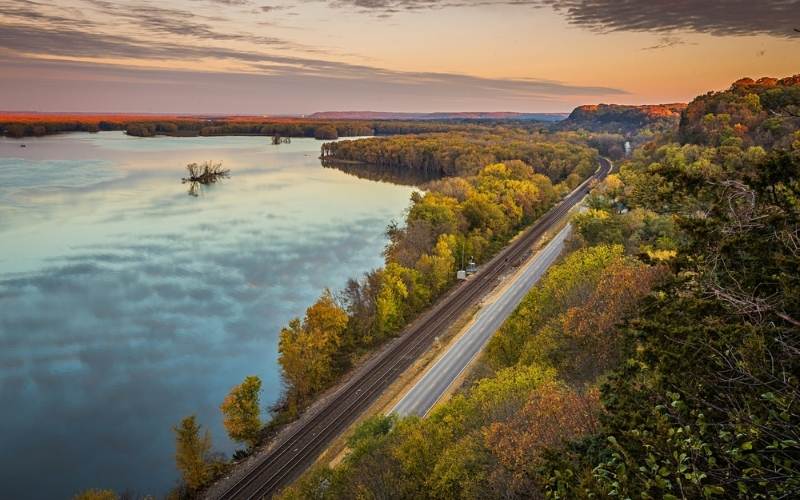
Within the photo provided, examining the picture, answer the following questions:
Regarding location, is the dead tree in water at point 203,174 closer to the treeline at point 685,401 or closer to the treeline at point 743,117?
the treeline at point 743,117

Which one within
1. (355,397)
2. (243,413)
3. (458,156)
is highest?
(458,156)

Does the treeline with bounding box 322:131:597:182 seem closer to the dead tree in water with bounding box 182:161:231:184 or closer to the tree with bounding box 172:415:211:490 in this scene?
the dead tree in water with bounding box 182:161:231:184

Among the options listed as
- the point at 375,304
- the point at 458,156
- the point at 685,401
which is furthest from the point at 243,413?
the point at 458,156

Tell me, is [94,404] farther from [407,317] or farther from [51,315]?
[407,317]

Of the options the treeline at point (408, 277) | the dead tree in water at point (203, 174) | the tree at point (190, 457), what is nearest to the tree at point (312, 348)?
the treeline at point (408, 277)

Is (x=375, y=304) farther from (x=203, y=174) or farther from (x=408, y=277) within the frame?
(x=203, y=174)

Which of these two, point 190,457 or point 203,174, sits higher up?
point 203,174
